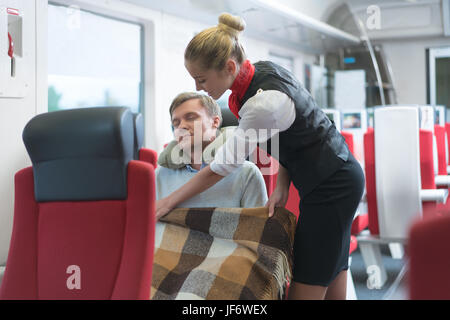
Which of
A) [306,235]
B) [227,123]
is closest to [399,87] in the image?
[227,123]

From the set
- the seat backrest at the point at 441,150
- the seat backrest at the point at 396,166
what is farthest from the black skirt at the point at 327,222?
the seat backrest at the point at 441,150

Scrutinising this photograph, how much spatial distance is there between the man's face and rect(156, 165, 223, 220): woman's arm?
253 millimetres

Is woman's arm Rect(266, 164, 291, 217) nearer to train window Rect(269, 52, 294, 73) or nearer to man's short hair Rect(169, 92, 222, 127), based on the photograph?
man's short hair Rect(169, 92, 222, 127)

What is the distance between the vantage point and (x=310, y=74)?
26.4 feet

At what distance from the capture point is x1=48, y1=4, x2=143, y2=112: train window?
3.34m

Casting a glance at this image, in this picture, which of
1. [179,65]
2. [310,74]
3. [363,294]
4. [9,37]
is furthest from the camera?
[310,74]

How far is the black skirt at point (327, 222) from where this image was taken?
161 centimetres

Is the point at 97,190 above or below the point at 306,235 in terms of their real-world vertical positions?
above

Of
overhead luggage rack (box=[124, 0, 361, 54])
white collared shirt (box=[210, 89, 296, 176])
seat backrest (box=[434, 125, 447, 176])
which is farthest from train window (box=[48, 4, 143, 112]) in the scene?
seat backrest (box=[434, 125, 447, 176])

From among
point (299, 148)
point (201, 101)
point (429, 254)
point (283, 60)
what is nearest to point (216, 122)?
point (201, 101)

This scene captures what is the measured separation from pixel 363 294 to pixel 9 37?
2.90 meters

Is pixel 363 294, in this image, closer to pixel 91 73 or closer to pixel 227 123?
pixel 227 123

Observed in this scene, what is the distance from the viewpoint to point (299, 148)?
5.30 ft
